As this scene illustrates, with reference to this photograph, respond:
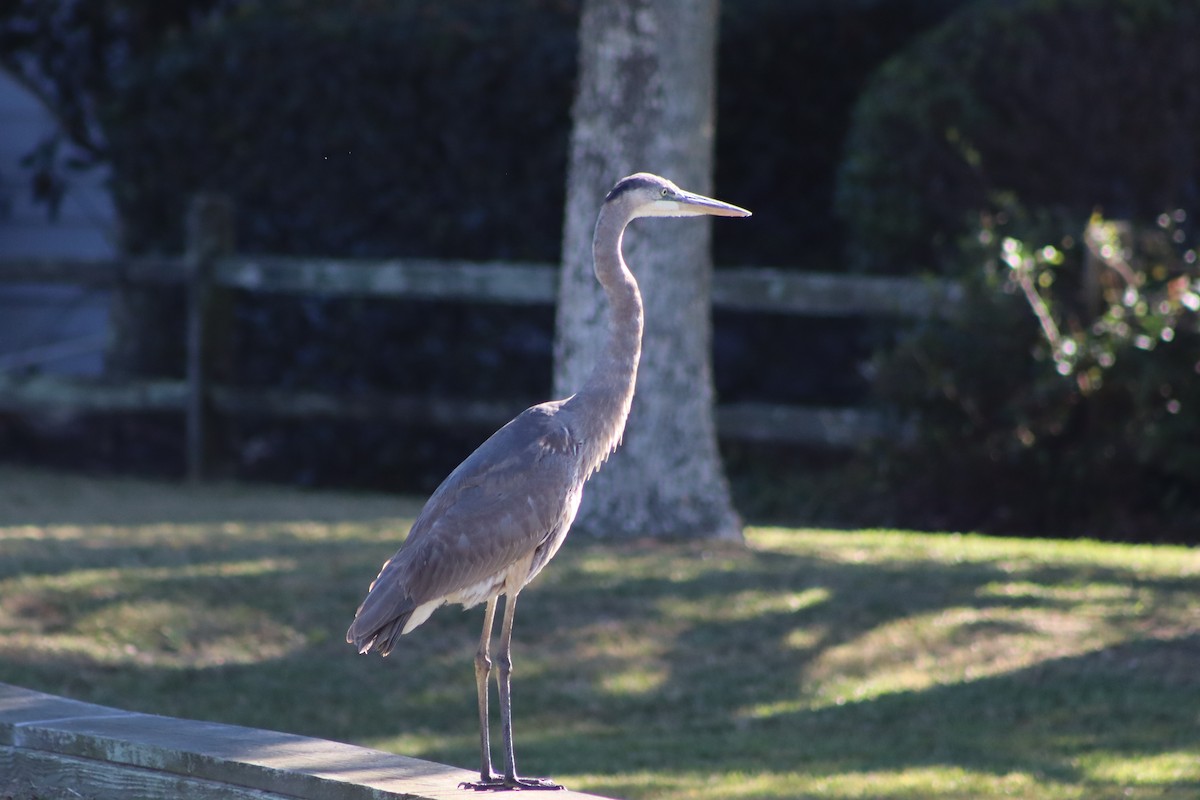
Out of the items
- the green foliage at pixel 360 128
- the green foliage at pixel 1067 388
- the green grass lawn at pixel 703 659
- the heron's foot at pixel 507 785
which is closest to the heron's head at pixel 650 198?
the heron's foot at pixel 507 785

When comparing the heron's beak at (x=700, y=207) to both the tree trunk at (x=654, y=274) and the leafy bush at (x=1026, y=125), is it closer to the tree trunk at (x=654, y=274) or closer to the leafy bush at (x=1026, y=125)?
the tree trunk at (x=654, y=274)

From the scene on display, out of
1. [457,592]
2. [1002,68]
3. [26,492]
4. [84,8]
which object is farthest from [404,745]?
[84,8]

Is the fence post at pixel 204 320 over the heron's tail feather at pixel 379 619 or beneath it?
over

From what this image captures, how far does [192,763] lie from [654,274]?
5030mm

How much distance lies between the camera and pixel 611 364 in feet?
16.0

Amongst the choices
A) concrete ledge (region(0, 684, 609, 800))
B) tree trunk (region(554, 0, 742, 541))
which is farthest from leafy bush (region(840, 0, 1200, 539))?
concrete ledge (region(0, 684, 609, 800))

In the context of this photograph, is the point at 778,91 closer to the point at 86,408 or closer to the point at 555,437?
the point at 86,408

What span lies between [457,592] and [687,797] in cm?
153

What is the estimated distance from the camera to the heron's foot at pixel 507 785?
4.37 meters

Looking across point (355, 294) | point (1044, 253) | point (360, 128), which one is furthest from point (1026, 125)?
point (360, 128)

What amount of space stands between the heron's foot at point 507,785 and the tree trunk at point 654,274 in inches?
172

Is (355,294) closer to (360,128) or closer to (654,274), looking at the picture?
(360,128)

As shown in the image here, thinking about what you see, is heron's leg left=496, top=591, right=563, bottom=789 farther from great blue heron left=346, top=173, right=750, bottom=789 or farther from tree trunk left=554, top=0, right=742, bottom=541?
tree trunk left=554, top=0, right=742, bottom=541

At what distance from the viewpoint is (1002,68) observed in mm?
11008
